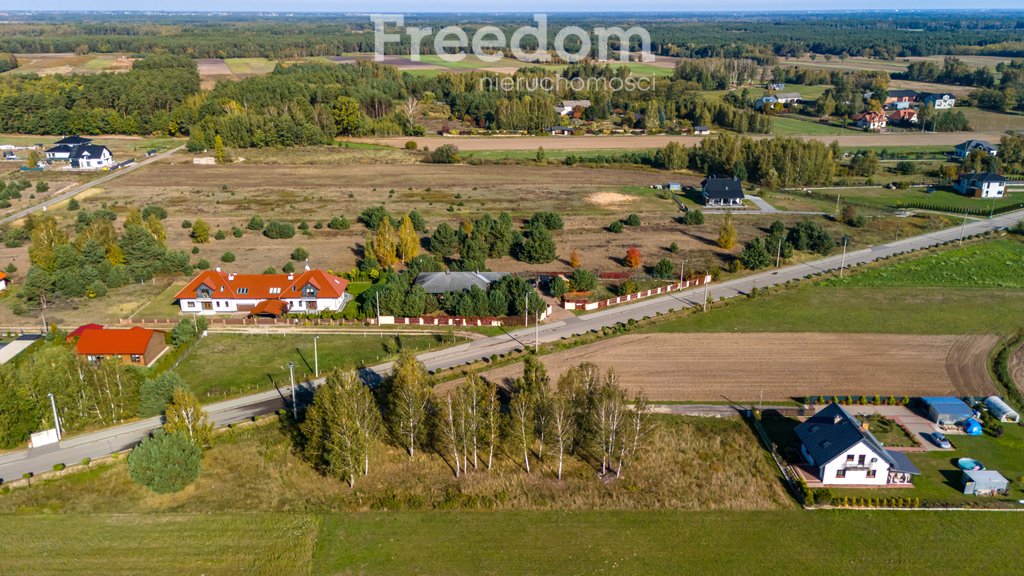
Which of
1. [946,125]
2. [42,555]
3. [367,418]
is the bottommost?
[42,555]

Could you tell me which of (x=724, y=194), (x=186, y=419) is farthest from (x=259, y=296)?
(x=724, y=194)

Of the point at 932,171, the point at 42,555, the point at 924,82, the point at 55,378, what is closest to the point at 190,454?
the point at 42,555

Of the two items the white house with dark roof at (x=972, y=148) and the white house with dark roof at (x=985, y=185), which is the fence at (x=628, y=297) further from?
the white house with dark roof at (x=972, y=148)

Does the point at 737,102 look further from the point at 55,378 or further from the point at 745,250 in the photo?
the point at 55,378

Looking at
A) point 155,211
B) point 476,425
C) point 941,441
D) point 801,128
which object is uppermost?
point 801,128

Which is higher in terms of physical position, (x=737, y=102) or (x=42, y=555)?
(x=737, y=102)

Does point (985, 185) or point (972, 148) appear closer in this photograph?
point (985, 185)

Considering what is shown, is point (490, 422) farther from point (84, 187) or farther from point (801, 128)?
point (801, 128)
